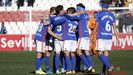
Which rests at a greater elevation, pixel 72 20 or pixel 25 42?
pixel 72 20

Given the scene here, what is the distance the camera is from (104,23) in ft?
46.3

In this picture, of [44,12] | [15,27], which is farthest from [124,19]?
[15,27]

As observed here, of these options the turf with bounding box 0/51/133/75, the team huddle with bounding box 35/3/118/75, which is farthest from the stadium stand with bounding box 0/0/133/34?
the team huddle with bounding box 35/3/118/75

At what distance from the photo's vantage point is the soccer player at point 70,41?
51.1 feet

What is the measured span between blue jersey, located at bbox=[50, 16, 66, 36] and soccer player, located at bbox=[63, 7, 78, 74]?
0.16 m

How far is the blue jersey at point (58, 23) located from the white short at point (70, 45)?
1.11 ft

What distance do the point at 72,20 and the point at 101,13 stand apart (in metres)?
1.82

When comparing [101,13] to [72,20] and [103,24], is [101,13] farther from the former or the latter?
[72,20]

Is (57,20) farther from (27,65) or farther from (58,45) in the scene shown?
(27,65)

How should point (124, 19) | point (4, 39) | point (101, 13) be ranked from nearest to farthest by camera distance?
point (101, 13)
point (4, 39)
point (124, 19)

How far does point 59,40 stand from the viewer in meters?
15.5

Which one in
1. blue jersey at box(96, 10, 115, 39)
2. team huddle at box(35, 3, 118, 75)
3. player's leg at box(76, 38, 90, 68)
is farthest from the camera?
player's leg at box(76, 38, 90, 68)

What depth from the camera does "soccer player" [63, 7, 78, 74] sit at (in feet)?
51.1

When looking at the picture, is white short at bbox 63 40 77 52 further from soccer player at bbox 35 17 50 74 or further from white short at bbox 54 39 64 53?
soccer player at bbox 35 17 50 74
